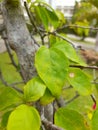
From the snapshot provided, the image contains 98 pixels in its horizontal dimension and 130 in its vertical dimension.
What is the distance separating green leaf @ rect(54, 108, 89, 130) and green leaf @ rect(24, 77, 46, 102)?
40 mm

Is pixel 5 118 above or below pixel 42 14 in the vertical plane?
below

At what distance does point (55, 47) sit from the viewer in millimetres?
448

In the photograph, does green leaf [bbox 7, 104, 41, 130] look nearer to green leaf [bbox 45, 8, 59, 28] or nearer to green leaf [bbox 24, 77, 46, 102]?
Answer: green leaf [bbox 24, 77, 46, 102]

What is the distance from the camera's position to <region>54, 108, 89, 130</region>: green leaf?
405 millimetres

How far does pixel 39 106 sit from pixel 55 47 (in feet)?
0.29

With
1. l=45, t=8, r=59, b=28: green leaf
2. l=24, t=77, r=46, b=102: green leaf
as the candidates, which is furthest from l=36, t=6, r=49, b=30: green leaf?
l=24, t=77, r=46, b=102: green leaf

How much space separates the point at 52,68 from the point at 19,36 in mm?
84

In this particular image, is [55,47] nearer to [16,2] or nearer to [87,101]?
[16,2]

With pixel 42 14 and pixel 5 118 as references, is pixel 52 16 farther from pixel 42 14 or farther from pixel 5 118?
pixel 5 118

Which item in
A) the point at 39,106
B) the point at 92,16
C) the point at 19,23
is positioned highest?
the point at 19,23

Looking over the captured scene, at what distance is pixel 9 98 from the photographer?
41 centimetres

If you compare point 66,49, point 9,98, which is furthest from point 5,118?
point 66,49

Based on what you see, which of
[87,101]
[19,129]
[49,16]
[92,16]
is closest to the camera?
[19,129]

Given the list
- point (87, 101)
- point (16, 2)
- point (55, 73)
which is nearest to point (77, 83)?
point (55, 73)
